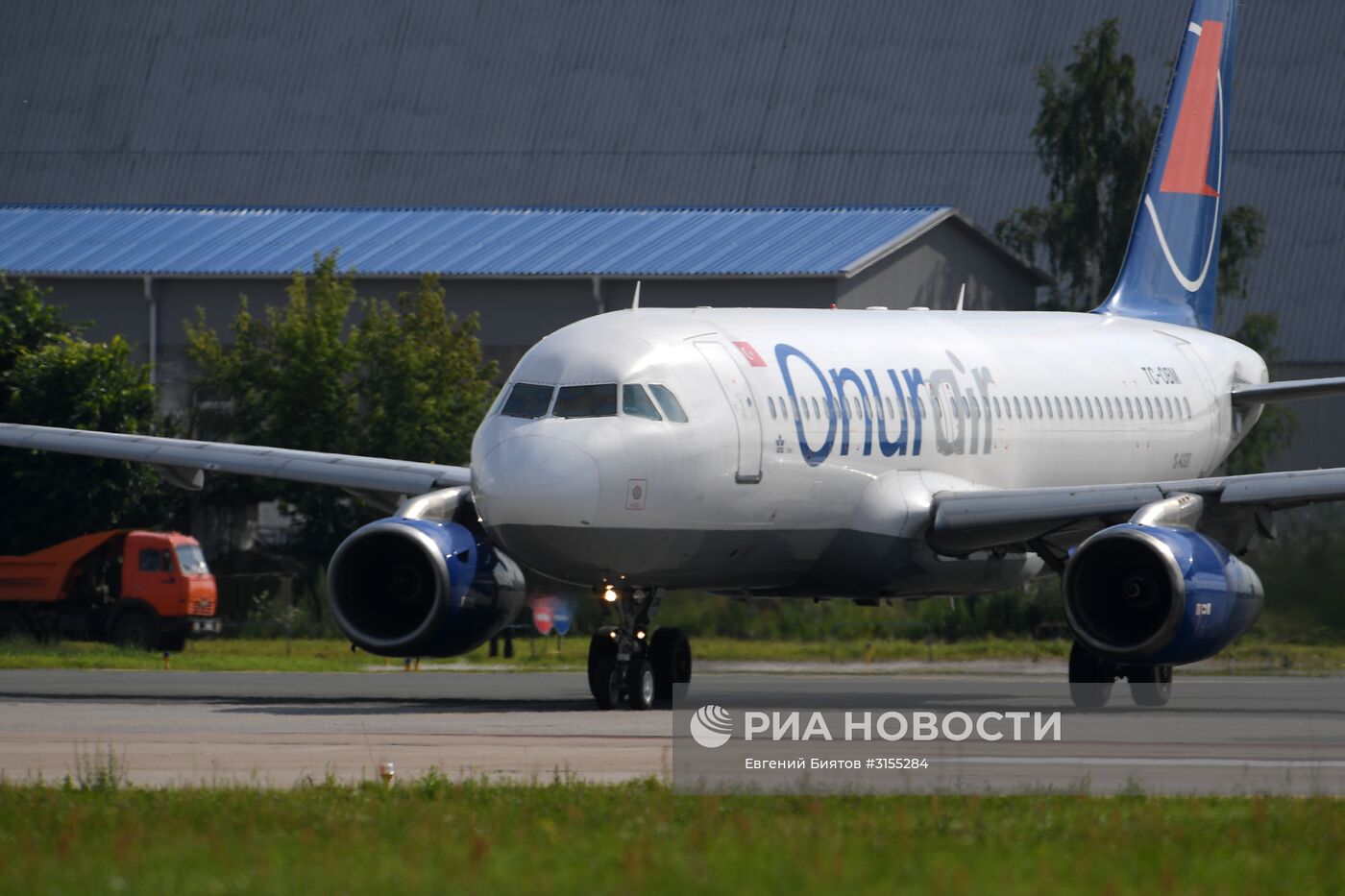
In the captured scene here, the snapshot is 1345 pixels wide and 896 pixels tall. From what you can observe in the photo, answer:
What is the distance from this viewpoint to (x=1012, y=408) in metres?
28.5

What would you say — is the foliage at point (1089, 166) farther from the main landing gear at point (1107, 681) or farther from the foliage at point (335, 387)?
the main landing gear at point (1107, 681)

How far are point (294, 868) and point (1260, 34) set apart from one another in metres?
48.6

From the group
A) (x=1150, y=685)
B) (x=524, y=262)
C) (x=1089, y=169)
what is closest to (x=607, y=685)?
(x=1150, y=685)

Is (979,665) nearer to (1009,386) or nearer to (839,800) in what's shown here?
(1009,386)

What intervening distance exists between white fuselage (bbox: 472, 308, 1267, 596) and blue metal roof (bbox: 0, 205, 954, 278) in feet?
58.3

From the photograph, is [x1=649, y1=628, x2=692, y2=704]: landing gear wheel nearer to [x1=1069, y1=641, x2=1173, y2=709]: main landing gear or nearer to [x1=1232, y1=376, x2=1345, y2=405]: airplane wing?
[x1=1069, y1=641, x2=1173, y2=709]: main landing gear

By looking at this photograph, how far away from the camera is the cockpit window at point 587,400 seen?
896 inches

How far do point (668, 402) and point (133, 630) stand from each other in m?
18.8

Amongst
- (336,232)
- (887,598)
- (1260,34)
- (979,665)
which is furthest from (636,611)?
(1260,34)

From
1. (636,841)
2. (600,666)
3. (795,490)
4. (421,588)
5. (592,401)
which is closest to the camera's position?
(636,841)

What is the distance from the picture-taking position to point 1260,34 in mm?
55562

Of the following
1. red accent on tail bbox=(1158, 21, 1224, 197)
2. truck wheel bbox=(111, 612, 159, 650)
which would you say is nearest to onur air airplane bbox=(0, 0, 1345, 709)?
red accent on tail bbox=(1158, 21, 1224, 197)

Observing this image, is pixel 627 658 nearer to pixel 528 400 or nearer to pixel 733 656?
pixel 528 400

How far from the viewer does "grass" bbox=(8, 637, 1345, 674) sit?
3294 cm
